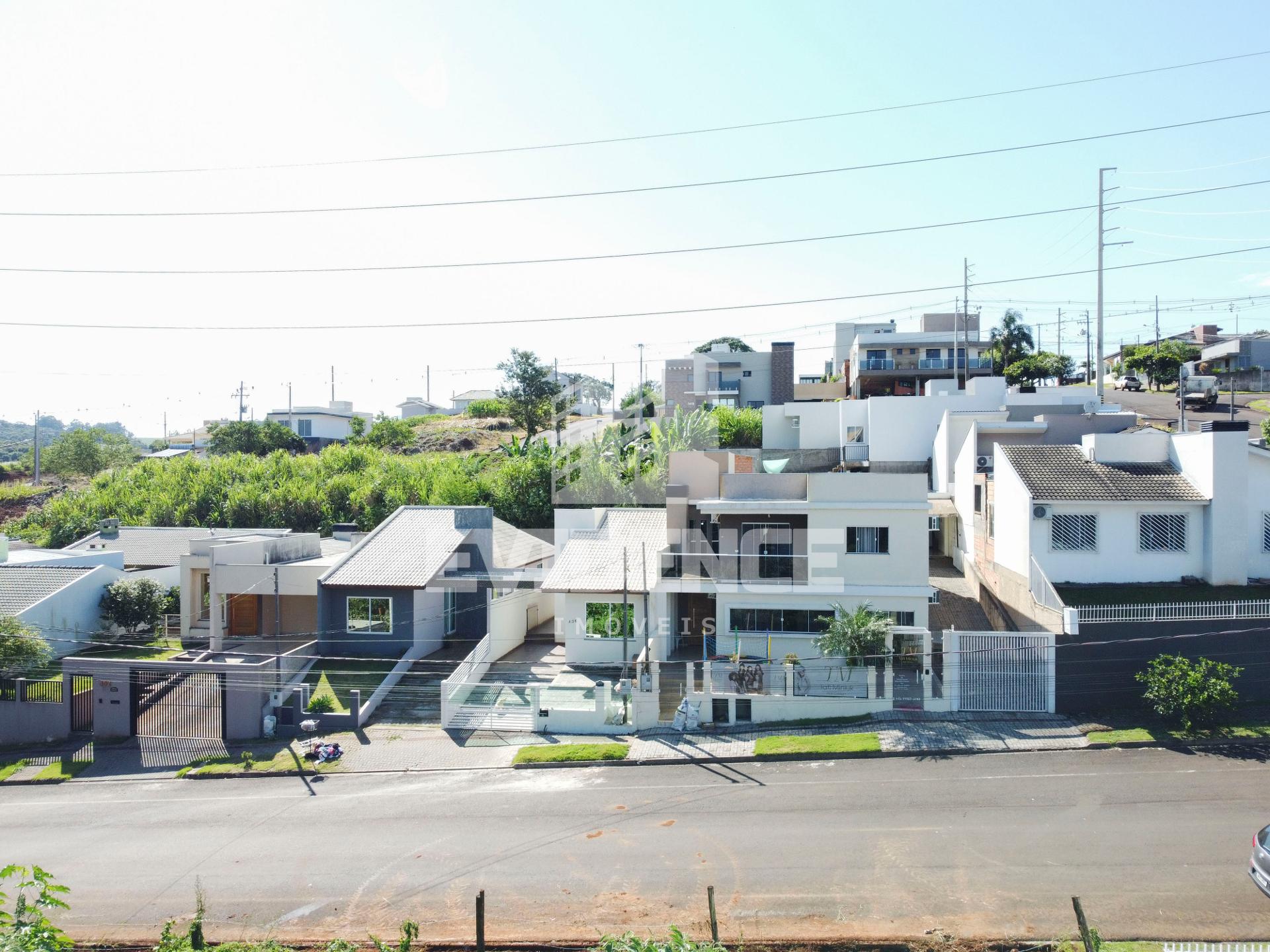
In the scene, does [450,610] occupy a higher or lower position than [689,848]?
higher

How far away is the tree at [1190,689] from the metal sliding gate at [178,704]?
82.8ft

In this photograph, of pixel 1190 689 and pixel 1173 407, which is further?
pixel 1173 407

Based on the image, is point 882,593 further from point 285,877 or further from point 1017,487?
point 285,877

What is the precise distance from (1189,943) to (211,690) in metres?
23.5

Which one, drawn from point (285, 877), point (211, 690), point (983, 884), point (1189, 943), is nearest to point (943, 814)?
point (983, 884)

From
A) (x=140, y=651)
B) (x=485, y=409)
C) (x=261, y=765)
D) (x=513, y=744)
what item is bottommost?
(x=261, y=765)

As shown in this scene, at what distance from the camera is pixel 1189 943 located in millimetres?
10977

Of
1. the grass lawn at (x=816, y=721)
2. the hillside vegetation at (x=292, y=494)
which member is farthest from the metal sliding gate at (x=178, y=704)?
the hillside vegetation at (x=292, y=494)

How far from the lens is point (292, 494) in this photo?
44.5 metres

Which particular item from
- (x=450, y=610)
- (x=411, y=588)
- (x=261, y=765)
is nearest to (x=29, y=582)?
(x=261, y=765)

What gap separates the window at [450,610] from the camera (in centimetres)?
2788

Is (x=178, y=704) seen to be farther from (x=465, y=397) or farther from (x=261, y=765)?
(x=465, y=397)

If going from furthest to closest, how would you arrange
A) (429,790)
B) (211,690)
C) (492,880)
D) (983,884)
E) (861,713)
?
1. (211,690)
2. (861,713)
3. (429,790)
4. (492,880)
5. (983,884)

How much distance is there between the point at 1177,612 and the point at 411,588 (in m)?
22.4
